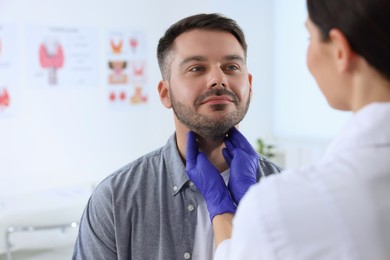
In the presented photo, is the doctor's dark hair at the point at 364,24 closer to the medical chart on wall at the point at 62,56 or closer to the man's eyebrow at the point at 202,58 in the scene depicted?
the man's eyebrow at the point at 202,58

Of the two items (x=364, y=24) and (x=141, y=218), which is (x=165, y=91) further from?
(x=364, y=24)

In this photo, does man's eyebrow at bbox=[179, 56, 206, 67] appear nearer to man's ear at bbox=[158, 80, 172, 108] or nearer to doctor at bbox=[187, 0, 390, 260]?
man's ear at bbox=[158, 80, 172, 108]

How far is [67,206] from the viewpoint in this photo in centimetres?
218

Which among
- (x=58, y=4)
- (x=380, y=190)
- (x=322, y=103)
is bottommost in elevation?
(x=322, y=103)

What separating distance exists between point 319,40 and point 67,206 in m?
1.71

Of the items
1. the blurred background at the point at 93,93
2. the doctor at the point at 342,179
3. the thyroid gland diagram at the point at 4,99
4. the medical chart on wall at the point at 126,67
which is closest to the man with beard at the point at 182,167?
the doctor at the point at 342,179

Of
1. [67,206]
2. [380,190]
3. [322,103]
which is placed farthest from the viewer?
[322,103]

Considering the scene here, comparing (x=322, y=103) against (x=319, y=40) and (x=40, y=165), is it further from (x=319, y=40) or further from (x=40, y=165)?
(x=319, y=40)

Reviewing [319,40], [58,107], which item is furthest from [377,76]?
[58,107]

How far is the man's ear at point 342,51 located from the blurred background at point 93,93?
69.0 inches

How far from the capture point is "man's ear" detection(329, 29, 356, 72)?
0.66 metres

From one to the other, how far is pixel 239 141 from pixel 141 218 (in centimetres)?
33

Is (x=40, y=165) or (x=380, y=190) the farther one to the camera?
(x=40, y=165)

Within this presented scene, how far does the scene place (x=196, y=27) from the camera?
4.38 ft
